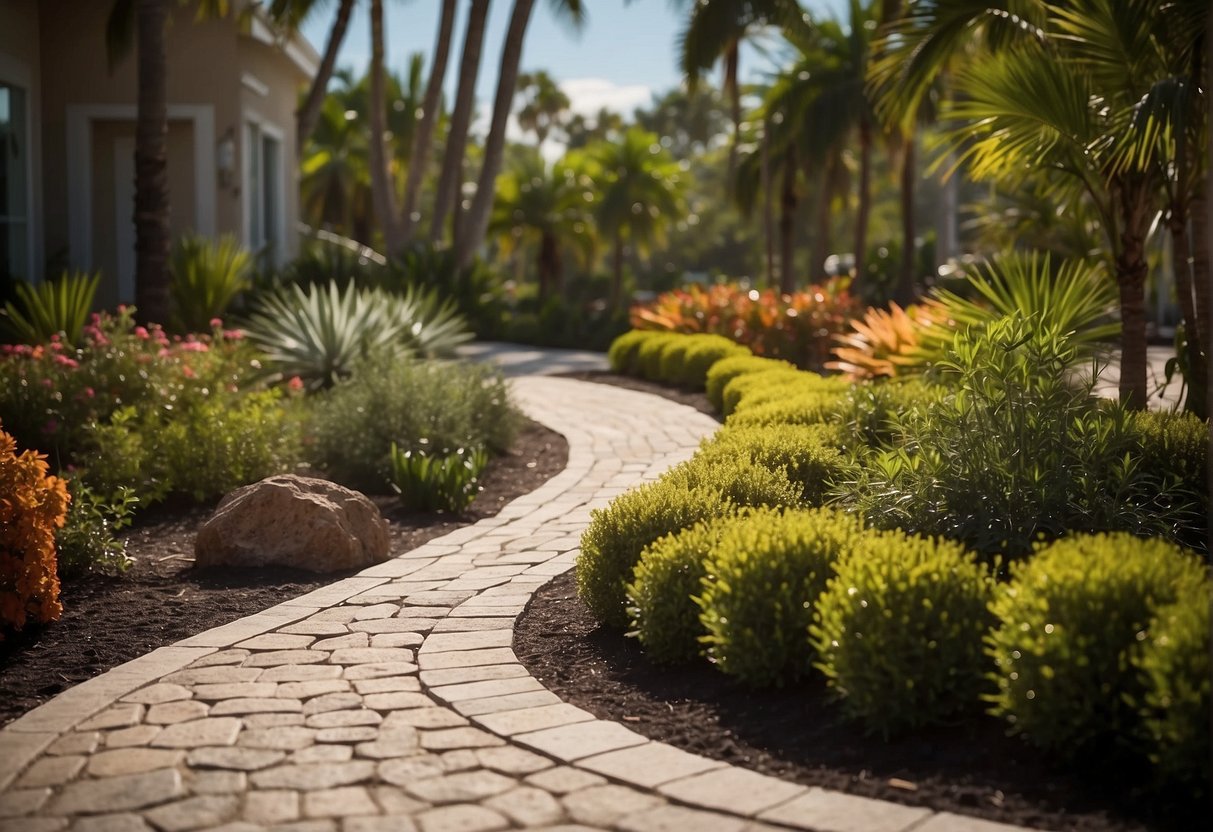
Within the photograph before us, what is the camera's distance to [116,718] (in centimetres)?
391

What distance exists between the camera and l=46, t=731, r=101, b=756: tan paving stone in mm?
3656

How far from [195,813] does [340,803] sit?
1.20 ft

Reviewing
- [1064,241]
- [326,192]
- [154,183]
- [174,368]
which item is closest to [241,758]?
[174,368]

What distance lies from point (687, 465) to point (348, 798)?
2.81 m

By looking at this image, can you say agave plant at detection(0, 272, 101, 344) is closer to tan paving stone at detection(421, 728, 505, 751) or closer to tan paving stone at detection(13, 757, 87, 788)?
tan paving stone at detection(13, 757, 87, 788)

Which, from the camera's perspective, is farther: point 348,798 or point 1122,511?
point 1122,511

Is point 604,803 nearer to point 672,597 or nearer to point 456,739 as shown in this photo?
point 456,739

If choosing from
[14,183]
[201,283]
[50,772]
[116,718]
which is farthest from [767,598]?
[14,183]

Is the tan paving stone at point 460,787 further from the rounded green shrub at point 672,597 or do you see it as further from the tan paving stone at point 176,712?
the rounded green shrub at point 672,597

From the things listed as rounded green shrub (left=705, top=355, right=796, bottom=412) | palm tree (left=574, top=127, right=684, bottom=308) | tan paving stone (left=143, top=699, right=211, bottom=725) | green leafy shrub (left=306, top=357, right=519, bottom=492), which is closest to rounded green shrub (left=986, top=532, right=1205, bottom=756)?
tan paving stone (left=143, top=699, right=211, bottom=725)

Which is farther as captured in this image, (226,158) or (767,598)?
(226,158)

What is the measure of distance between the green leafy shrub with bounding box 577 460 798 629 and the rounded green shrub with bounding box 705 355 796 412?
5.22 meters

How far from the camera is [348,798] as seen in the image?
334cm

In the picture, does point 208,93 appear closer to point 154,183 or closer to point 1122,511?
point 154,183
